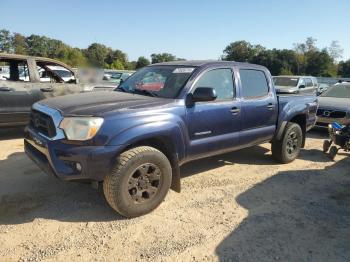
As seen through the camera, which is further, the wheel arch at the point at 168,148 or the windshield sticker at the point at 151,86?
the windshield sticker at the point at 151,86

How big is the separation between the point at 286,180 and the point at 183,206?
6.47ft

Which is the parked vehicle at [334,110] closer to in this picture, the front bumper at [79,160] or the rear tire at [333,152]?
the rear tire at [333,152]

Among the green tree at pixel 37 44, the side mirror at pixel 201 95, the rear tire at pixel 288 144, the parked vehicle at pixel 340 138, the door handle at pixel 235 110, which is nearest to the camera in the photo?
the side mirror at pixel 201 95

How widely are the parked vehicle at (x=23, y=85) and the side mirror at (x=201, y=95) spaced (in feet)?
14.4

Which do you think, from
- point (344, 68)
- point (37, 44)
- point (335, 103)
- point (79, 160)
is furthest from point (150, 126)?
point (37, 44)

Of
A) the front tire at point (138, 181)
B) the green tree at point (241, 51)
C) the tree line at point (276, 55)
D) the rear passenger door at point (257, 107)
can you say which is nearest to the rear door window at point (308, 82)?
the rear passenger door at point (257, 107)

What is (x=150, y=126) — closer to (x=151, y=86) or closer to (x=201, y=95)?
(x=201, y=95)

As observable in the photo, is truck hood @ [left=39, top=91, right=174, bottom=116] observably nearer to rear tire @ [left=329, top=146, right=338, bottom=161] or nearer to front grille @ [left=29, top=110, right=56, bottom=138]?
front grille @ [left=29, top=110, right=56, bottom=138]

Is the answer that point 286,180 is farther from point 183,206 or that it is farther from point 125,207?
point 125,207

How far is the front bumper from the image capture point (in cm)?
353

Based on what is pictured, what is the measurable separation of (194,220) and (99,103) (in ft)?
5.57

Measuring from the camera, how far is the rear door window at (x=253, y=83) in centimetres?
526

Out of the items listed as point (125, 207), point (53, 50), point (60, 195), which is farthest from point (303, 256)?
point (53, 50)

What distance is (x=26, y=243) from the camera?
338 centimetres
